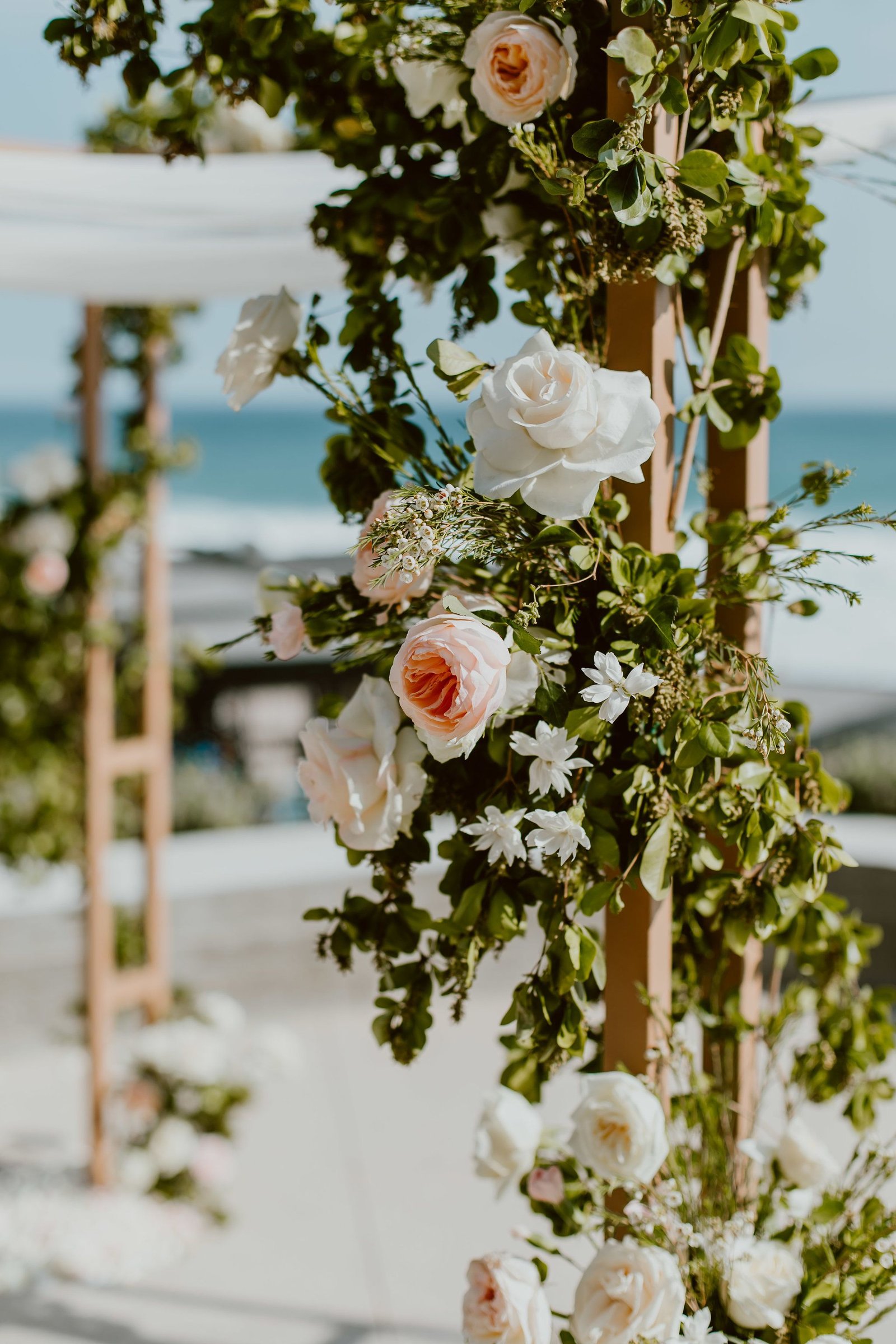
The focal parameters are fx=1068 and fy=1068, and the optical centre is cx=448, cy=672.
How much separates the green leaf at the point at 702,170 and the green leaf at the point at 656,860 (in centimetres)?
43

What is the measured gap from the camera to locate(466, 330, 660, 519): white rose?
2.12ft

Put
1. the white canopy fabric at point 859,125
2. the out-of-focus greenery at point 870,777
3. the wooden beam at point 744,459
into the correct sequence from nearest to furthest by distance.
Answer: the wooden beam at point 744,459 < the white canopy fabric at point 859,125 < the out-of-focus greenery at point 870,777

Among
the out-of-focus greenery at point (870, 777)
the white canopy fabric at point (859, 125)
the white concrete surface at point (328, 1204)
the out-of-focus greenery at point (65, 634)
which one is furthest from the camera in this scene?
the out-of-focus greenery at point (870, 777)

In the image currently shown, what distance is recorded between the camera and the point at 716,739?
0.68 meters

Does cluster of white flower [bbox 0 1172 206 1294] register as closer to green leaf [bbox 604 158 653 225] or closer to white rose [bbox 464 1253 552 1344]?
white rose [bbox 464 1253 552 1344]

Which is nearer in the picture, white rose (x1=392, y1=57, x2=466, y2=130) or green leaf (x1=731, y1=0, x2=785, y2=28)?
green leaf (x1=731, y1=0, x2=785, y2=28)

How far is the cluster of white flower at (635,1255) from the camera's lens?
0.77m

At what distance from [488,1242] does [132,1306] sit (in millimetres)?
706

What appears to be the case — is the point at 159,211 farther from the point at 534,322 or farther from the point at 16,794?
the point at 16,794

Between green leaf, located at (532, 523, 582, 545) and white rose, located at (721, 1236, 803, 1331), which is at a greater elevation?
green leaf, located at (532, 523, 582, 545)

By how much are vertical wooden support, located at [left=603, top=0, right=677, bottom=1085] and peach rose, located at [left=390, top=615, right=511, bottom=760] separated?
25 cm

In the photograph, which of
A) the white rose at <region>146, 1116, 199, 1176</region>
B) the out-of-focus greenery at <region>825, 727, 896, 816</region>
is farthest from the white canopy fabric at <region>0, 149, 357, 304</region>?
the out-of-focus greenery at <region>825, 727, 896, 816</region>

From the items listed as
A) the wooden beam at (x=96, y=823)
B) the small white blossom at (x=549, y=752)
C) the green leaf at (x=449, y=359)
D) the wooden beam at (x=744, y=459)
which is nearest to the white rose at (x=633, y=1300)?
the small white blossom at (x=549, y=752)

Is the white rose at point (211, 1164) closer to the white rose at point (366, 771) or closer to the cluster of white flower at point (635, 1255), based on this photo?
the cluster of white flower at point (635, 1255)
